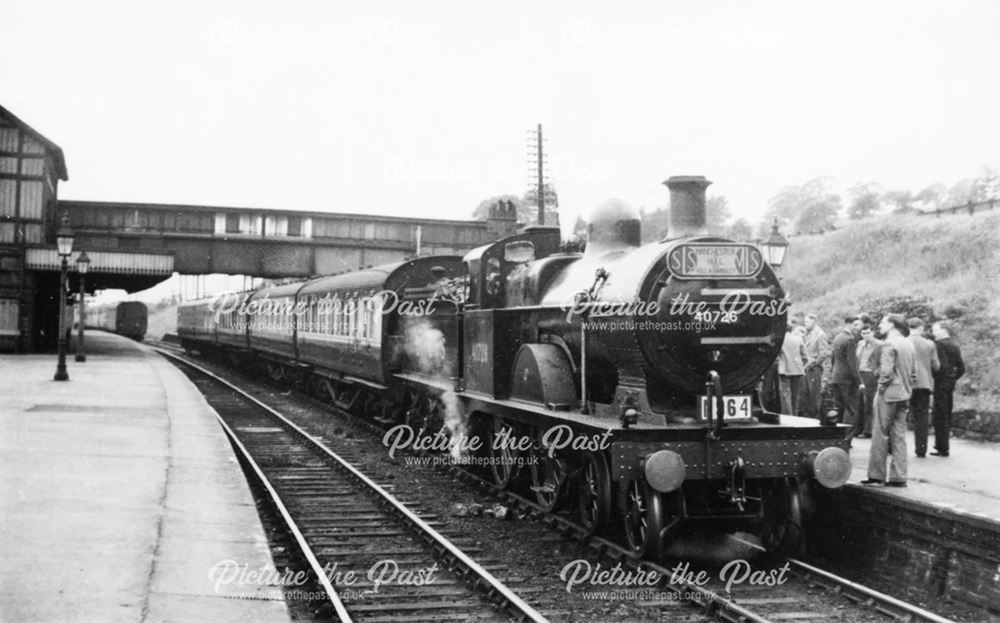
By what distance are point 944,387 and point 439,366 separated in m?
6.27

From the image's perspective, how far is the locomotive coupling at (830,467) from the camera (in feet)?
22.7

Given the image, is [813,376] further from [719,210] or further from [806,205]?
[806,205]

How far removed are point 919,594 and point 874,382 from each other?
4.97 metres

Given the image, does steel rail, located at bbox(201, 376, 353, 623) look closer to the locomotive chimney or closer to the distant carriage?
the locomotive chimney

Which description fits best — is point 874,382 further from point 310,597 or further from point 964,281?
point 964,281

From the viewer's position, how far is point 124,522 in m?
7.31

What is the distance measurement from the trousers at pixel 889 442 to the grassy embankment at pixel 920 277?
15.4ft

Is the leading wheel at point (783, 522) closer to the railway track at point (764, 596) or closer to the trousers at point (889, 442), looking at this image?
the railway track at point (764, 596)

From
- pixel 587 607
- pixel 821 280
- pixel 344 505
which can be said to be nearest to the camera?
pixel 587 607

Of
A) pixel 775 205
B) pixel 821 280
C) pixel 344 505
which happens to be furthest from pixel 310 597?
pixel 775 205

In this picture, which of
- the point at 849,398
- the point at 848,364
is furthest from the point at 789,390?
the point at 849,398

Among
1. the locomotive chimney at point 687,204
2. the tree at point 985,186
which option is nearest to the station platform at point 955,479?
the locomotive chimney at point 687,204

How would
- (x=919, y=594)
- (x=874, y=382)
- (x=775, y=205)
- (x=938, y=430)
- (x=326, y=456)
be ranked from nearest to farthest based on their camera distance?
(x=919, y=594) < (x=938, y=430) < (x=874, y=382) < (x=326, y=456) < (x=775, y=205)

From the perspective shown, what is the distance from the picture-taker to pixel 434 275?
15.0m
